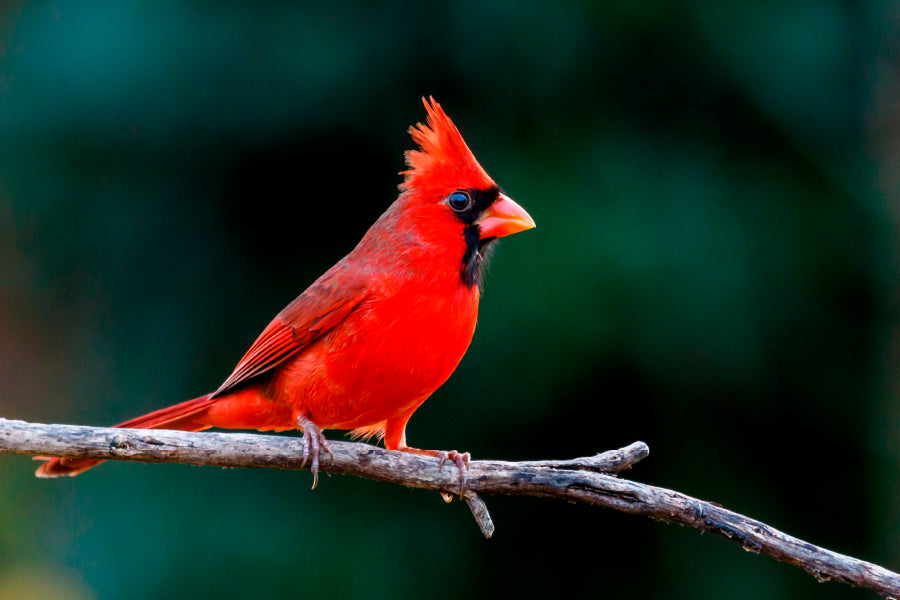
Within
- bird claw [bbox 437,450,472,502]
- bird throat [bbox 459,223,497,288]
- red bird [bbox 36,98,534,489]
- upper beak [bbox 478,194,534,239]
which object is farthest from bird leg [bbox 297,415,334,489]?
upper beak [bbox 478,194,534,239]

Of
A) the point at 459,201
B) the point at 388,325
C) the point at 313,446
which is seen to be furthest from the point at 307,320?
the point at 459,201

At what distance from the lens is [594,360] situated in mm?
4637

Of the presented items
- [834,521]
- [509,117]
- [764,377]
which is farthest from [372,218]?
[834,521]

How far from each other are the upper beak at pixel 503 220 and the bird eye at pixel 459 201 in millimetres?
72

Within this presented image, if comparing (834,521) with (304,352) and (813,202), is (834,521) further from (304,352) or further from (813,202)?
(304,352)

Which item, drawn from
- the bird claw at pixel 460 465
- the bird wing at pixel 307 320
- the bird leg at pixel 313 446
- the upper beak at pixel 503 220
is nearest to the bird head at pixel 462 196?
the upper beak at pixel 503 220

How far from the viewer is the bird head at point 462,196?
316cm

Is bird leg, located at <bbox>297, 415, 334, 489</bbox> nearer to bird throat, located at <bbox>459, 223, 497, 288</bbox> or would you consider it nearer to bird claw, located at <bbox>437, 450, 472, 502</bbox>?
bird claw, located at <bbox>437, 450, 472, 502</bbox>

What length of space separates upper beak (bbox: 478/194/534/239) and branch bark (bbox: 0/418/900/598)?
835 millimetres

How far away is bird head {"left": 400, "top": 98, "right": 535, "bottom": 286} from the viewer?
10.4 ft

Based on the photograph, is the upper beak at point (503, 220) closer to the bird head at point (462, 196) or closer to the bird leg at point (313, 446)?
the bird head at point (462, 196)

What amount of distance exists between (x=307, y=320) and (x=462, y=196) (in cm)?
67

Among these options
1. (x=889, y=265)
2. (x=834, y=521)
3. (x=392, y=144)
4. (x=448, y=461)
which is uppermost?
(x=392, y=144)

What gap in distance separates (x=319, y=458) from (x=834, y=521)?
3192 mm
